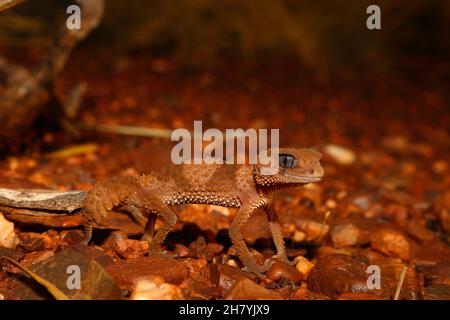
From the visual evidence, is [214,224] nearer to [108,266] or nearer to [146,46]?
[108,266]

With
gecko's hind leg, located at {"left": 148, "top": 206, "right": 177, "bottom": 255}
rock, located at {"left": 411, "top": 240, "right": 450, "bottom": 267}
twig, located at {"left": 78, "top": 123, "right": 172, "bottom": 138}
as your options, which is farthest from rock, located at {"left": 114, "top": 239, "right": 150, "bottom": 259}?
twig, located at {"left": 78, "top": 123, "right": 172, "bottom": 138}

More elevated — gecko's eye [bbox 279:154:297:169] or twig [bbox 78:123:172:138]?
twig [bbox 78:123:172:138]

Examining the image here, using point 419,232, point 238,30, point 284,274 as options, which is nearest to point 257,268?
point 284,274

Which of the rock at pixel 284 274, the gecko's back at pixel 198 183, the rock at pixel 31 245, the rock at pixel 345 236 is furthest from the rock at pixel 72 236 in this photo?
the rock at pixel 345 236

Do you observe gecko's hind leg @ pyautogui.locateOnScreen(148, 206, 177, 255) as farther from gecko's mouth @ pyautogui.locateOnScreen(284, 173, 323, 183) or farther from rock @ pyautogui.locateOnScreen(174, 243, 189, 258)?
gecko's mouth @ pyautogui.locateOnScreen(284, 173, 323, 183)

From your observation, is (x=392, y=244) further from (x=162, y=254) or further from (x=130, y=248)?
(x=130, y=248)

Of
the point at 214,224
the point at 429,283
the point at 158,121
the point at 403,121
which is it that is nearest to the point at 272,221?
the point at 214,224
